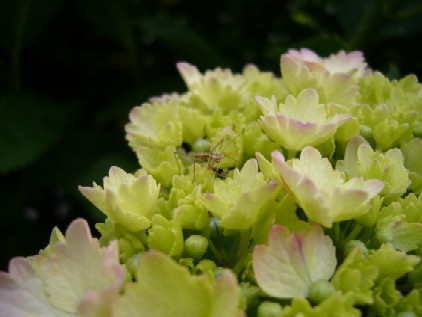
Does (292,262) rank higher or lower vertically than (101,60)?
lower

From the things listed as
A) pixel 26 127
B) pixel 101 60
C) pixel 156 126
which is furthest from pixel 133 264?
pixel 101 60

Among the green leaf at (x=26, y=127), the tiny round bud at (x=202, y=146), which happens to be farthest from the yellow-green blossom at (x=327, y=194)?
the green leaf at (x=26, y=127)

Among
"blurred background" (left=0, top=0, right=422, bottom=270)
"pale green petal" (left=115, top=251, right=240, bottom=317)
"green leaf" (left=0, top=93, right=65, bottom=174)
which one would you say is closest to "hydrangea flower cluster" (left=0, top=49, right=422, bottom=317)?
"pale green petal" (left=115, top=251, right=240, bottom=317)

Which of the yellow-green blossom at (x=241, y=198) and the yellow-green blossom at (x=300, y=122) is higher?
the yellow-green blossom at (x=300, y=122)

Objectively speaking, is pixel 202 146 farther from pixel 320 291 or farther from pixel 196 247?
pixel 320 291

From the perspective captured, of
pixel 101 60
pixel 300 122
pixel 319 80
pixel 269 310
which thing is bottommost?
pixel 269 310

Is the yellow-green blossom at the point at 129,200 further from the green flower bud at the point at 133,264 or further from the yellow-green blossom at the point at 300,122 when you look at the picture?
the yellow-green blossom at the point at 300,122
